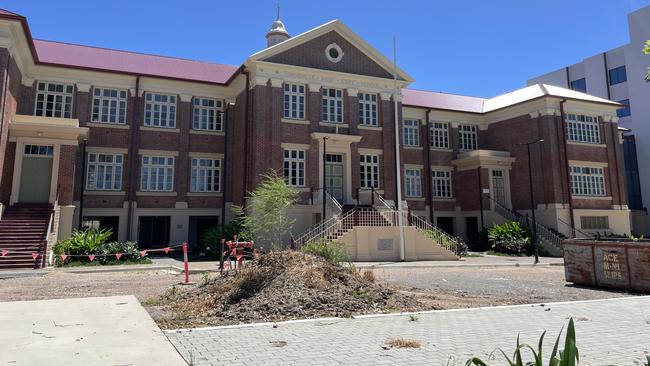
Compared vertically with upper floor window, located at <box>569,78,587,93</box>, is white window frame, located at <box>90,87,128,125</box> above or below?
below

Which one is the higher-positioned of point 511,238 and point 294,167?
point 294,167

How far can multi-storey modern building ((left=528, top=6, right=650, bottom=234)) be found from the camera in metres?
40.0

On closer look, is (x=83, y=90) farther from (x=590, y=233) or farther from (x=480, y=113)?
(x=590, y=233)

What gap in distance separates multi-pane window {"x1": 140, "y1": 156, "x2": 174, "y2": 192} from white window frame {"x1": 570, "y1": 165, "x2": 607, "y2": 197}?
25459 mm

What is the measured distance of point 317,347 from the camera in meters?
5.89

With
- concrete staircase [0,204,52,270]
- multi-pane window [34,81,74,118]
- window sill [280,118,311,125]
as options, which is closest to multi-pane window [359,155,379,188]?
window sill [280,118,311,125]

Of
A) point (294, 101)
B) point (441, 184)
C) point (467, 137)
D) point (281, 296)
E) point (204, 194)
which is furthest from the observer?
point (467, 137)

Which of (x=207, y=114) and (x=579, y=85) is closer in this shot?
(x=207, y=114)

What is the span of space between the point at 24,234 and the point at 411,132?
23.9 meters

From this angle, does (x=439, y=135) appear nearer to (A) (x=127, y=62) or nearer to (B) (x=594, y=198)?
(B) (x=594, y=198)

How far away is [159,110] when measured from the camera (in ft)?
86.6

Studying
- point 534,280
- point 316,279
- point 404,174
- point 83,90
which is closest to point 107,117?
point 83,90

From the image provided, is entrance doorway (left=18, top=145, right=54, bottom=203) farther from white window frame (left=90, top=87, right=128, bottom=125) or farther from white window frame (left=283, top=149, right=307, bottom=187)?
white window frame (left=283, top=149, right=307, bottom=187)

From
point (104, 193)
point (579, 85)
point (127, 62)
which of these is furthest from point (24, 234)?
point (579, 85)
